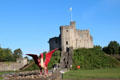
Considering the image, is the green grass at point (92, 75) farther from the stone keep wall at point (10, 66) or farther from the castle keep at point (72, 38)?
the stone keep wall at point (10, 66)

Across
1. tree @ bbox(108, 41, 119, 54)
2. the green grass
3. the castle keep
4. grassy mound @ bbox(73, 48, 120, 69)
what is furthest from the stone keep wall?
tree @ bbox(108, 41, 119, 54)

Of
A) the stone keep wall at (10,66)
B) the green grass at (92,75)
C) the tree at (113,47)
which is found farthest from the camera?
the tree at (113,47)

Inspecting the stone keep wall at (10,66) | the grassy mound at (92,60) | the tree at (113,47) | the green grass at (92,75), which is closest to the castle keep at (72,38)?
the grassy mound at (92,60)

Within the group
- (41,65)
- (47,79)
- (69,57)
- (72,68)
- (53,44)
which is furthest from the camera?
(53,44)

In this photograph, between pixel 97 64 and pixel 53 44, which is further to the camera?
pixel 53 44

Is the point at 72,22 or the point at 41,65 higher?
the point at 72,22

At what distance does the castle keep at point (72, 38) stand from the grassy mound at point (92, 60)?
2.06 m

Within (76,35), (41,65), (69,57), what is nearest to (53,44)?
(76,35)

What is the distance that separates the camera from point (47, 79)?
17.4 m

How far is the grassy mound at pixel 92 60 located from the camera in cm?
3828

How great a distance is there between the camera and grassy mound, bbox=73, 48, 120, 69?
126 ft

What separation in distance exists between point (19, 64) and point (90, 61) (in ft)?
56.7

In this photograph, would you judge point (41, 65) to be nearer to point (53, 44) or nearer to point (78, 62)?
point (78, 62)

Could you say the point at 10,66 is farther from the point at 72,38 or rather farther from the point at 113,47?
the point at 113,47
